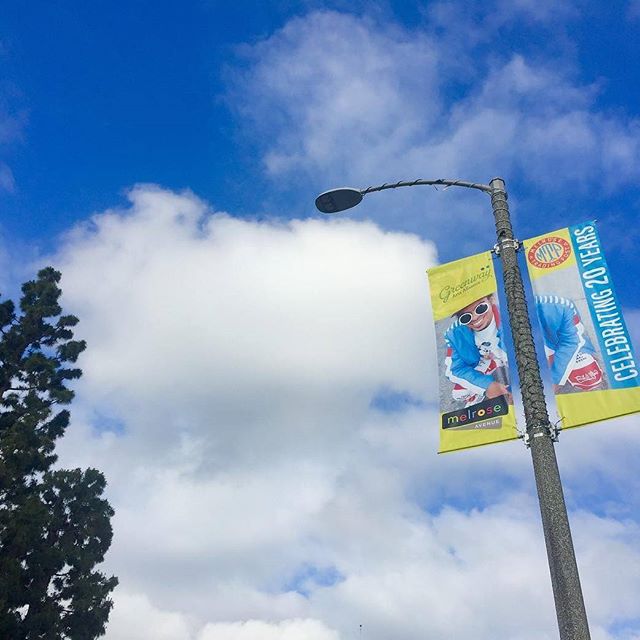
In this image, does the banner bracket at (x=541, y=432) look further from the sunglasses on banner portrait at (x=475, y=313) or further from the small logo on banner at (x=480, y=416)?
the sunglasses on banner portrait at (x=475, y=313)

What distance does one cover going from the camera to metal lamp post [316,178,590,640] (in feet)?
20.5

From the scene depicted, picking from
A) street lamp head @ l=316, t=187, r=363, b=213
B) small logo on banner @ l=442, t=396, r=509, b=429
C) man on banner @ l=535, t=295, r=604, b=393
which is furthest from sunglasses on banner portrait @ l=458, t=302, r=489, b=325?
street lamp head @ l=316, t=187, r=363, b=213

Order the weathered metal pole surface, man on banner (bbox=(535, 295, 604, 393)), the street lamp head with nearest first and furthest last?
1. the weathered metal pole surface
2. man on banner (bbox=(535, 295, 604, 393))
3. the street lamp head

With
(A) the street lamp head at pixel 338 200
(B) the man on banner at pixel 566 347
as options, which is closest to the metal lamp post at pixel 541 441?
(B) the man on banner at pixel 566 347

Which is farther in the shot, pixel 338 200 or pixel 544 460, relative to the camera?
pixel 338 200

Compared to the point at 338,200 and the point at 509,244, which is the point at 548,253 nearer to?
the point at 509,244

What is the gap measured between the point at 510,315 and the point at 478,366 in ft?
2.46

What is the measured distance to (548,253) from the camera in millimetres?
8602

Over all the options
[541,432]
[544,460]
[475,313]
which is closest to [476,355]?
[475,313]

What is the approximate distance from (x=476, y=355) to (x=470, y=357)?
0.09 metres

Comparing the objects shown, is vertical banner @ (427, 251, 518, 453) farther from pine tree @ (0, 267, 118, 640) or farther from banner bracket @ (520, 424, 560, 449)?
pine tree @ (0, 267, 118, 640)

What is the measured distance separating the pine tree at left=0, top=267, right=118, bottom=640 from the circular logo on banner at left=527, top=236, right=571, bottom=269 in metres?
26.1

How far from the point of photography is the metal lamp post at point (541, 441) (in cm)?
625

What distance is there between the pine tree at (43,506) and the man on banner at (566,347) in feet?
85.5
